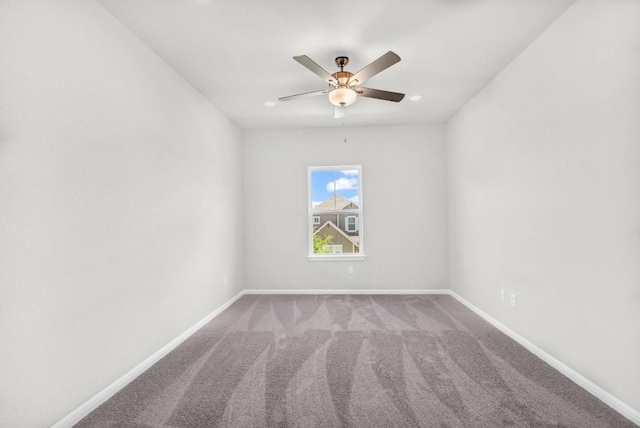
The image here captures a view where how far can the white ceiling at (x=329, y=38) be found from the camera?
2.36 meters

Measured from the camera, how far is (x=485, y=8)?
94.5 inches

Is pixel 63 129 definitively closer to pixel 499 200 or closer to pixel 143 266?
pixel 143 266

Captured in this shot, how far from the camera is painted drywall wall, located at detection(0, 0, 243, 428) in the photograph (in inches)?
66.6

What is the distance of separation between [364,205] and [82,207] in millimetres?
4006

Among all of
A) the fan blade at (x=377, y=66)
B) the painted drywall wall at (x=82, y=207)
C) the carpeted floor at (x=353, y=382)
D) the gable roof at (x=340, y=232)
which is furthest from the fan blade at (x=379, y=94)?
the gable roof at (x=340, y=232)

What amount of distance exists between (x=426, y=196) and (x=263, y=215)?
2.70m

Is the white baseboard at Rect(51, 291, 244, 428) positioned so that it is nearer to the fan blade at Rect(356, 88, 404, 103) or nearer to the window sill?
the window sill

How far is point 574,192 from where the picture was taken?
2379 millimetres

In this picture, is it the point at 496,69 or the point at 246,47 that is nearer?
the point at 246,47

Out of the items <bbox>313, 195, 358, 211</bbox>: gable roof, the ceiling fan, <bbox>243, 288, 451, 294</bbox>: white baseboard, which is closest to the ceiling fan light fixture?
the ceiling fan

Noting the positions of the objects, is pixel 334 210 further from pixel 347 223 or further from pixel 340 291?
pixel 340 291

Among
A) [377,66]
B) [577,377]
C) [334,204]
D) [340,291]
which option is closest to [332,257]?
[340,291]

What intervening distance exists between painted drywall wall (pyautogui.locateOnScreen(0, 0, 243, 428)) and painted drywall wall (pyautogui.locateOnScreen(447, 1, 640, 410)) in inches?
131

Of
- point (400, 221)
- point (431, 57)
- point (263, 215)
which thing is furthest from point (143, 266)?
point (400, 221)
